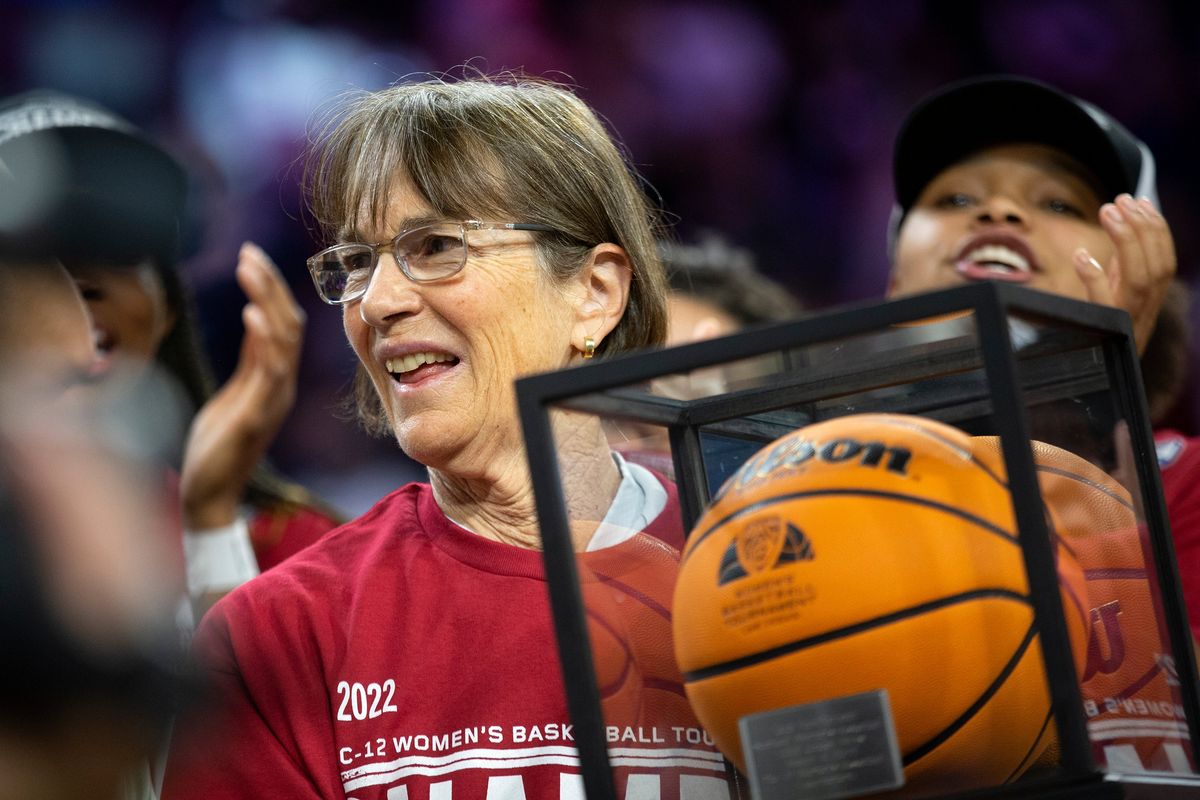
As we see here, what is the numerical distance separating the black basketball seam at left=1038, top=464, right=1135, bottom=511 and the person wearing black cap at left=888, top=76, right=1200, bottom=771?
0.82 m

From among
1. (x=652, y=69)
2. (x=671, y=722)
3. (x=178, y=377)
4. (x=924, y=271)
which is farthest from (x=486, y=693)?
(x=652, y=69)

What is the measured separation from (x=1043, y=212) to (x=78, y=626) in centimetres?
203

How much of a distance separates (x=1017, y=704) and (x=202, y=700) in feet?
2.08

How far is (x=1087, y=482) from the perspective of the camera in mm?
1352

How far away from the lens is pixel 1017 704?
119cm

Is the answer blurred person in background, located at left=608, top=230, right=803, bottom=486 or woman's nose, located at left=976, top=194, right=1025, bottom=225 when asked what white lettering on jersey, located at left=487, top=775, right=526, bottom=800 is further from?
woman's nose, located at left=976, top=194, right=1025, bottom=225

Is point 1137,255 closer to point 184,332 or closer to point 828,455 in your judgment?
point 828,455

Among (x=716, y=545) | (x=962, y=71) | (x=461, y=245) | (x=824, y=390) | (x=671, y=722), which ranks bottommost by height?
(x=671, y=722)

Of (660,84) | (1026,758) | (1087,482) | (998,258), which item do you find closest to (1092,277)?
(998,258)

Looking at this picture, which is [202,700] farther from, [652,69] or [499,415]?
[652,69]

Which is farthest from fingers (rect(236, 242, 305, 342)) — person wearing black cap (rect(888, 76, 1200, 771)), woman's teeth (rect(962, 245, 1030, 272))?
woman's teeth (rect(962, 245, 1030, 272))

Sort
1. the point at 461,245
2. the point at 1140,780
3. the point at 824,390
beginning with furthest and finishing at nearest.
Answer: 1. the point at 461,245
2. the point at 824,390
3. the point at 1140,780

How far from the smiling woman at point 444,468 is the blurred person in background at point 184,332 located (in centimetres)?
76

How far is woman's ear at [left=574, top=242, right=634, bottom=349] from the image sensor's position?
188 centimetres
